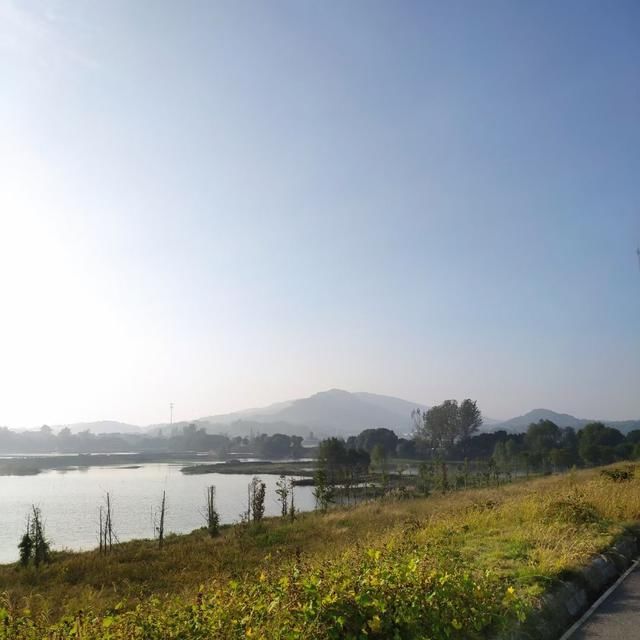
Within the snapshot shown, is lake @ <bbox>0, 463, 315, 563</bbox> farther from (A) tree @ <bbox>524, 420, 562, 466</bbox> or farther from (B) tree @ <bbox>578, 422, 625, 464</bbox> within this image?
(A) tree @ <bbox>524, 420, 562, 466</bbox>

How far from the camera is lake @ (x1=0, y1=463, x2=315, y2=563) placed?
49.0 m

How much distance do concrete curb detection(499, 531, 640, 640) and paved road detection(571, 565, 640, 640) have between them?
0.25 m

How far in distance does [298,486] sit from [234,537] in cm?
7194

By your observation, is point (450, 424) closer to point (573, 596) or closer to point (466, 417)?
point (466, 417)

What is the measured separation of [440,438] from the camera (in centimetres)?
15638

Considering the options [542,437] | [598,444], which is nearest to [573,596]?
[598,444]

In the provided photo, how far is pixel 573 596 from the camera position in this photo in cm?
811

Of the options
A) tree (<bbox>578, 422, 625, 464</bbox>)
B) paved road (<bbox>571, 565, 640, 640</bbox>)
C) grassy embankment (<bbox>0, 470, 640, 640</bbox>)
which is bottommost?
tree (<bbox>578, 422, 625, 464</bbox>)

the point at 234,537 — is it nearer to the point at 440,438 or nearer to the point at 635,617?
the point at 635,617

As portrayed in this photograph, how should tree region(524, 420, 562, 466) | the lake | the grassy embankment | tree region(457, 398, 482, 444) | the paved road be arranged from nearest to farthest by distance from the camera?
the grassy embankment → the paved road → the lake → tree region(524, 420, 562, 466) → tree region(457, 398, 482, 444)

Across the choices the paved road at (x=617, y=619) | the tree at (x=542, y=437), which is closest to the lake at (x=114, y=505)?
the paved road at (x=617, y=619)

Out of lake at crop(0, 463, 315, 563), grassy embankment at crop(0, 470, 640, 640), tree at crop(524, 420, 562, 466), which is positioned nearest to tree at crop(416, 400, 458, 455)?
tree at crop(524, 420, 562, 466)

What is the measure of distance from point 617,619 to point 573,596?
0.74 m

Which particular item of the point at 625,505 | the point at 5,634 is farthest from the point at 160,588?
the point at 625,505
